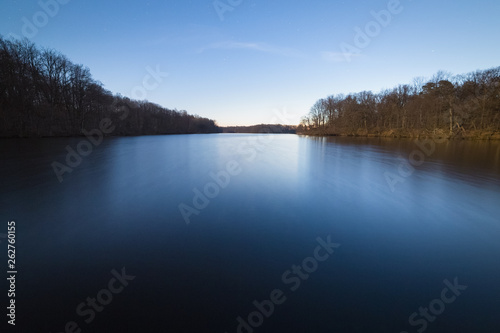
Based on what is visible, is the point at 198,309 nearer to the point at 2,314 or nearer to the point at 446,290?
the point at 2,314

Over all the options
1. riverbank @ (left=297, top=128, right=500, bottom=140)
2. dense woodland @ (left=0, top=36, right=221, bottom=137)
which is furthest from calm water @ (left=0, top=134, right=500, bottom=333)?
riverbank @ (left=297, top=128, right=500, bottom=140)

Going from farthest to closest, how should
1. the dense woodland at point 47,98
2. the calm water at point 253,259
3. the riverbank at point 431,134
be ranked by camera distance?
the riverbank at point 431,134
the dense woodland at point 47,98
the calm water at point 253,259

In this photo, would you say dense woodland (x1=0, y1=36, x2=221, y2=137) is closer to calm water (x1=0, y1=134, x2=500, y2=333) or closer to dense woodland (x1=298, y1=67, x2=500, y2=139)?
calm water (x1=0, y1=134, x2=500, y2=333)

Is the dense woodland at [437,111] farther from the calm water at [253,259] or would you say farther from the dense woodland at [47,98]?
the dense woodland at [47,98]

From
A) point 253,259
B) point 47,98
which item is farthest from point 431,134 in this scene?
point 47,98

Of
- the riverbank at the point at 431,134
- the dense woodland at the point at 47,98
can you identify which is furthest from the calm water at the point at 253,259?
the riverbank at the point at 431,134

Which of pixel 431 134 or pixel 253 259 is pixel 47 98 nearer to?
pixel 253 259
